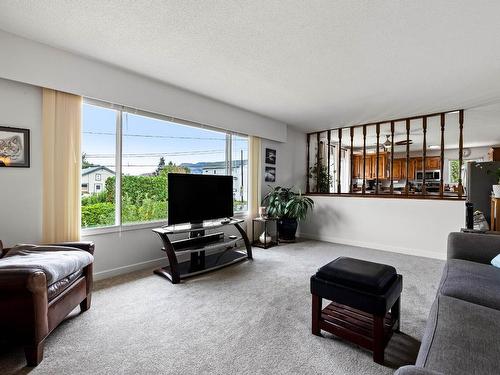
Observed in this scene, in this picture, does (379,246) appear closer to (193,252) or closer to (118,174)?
(193,252)

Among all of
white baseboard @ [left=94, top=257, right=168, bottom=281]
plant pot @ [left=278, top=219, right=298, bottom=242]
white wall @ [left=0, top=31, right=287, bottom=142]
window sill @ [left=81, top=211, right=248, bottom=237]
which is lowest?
white baseboard @ [left=94, top=257, right=168, bottom=281]

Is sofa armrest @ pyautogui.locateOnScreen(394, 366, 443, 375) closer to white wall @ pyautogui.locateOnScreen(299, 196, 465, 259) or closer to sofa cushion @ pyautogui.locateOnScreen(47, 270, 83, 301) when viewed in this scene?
sofa cushion @ pyautogui.locateOnScreen(47, 270, 83, 301)

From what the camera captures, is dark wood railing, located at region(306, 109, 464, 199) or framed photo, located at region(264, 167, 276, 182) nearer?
dark wood railing, located at region(306, 109, 464, 199)

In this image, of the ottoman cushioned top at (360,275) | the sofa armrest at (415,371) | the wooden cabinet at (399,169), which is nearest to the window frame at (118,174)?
the ottoman cushioned top at (360,275)

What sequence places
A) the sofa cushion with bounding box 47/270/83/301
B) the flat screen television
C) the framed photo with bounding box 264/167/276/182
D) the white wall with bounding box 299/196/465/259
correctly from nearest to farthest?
the sofa cushion with bounding box 47/270/83/301 < the flat screen television < the white wall with bounding box 299/196/465/259 < the framed photo with bounding box 264/167/276/182

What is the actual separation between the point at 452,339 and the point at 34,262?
237 centimetres

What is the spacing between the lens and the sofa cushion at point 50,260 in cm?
159

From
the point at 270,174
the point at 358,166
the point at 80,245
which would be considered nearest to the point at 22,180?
the point at 80,245

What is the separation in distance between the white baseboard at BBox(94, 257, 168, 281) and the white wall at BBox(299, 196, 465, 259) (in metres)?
3.22

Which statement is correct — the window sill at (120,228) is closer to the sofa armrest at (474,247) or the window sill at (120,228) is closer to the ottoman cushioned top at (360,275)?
the ottoman cushioned top at (360,275)

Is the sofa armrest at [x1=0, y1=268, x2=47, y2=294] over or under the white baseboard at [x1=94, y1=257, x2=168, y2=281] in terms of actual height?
over

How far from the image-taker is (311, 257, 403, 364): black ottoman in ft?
5.11

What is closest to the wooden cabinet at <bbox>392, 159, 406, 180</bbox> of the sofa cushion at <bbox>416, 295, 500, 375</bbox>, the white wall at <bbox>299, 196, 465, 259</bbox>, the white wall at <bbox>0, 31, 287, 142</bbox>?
the white wall at <bbox>299, 196, 465, 259</bbox>

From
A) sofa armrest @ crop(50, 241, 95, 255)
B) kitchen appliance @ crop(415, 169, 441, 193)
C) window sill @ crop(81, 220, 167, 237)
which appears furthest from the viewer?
kitchen appliance @ crop(415, 169, 441, 193)
